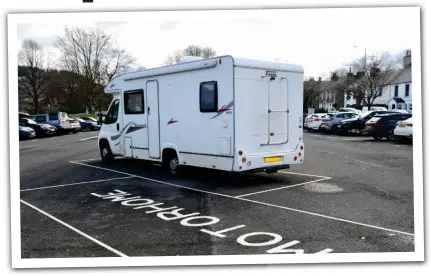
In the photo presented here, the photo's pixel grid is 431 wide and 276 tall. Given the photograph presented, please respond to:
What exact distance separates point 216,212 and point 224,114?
215 cm

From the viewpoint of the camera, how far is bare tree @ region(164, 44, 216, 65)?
25.6 feet

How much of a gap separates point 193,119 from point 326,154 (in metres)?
6.66

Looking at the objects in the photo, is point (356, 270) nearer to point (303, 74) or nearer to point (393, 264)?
point (393, 264)

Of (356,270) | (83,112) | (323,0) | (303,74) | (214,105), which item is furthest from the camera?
(83,112)

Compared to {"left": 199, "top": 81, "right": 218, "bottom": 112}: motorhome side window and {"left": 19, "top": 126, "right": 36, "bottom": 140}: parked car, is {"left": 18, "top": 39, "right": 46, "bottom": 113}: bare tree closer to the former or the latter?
{"left": 19, "top": 126, "right": 36, "bottom": 140}: parked car

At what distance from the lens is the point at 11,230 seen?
5664mm

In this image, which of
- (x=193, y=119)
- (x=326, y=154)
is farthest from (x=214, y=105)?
(x=326, y=154)

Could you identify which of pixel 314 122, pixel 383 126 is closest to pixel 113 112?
pixel 383 126

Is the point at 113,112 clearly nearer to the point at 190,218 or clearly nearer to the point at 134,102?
the point at 134,102

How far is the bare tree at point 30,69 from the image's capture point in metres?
6.20

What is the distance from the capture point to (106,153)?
41.7ft

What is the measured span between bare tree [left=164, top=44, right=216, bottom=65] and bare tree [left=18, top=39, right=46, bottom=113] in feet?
7.74

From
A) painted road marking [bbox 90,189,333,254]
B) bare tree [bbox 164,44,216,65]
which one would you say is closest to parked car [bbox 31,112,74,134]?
painted road marking [bbox 90,189,333,254]

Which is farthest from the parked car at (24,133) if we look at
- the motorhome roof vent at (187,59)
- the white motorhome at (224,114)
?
the motorhome roof vent at (187,59)
